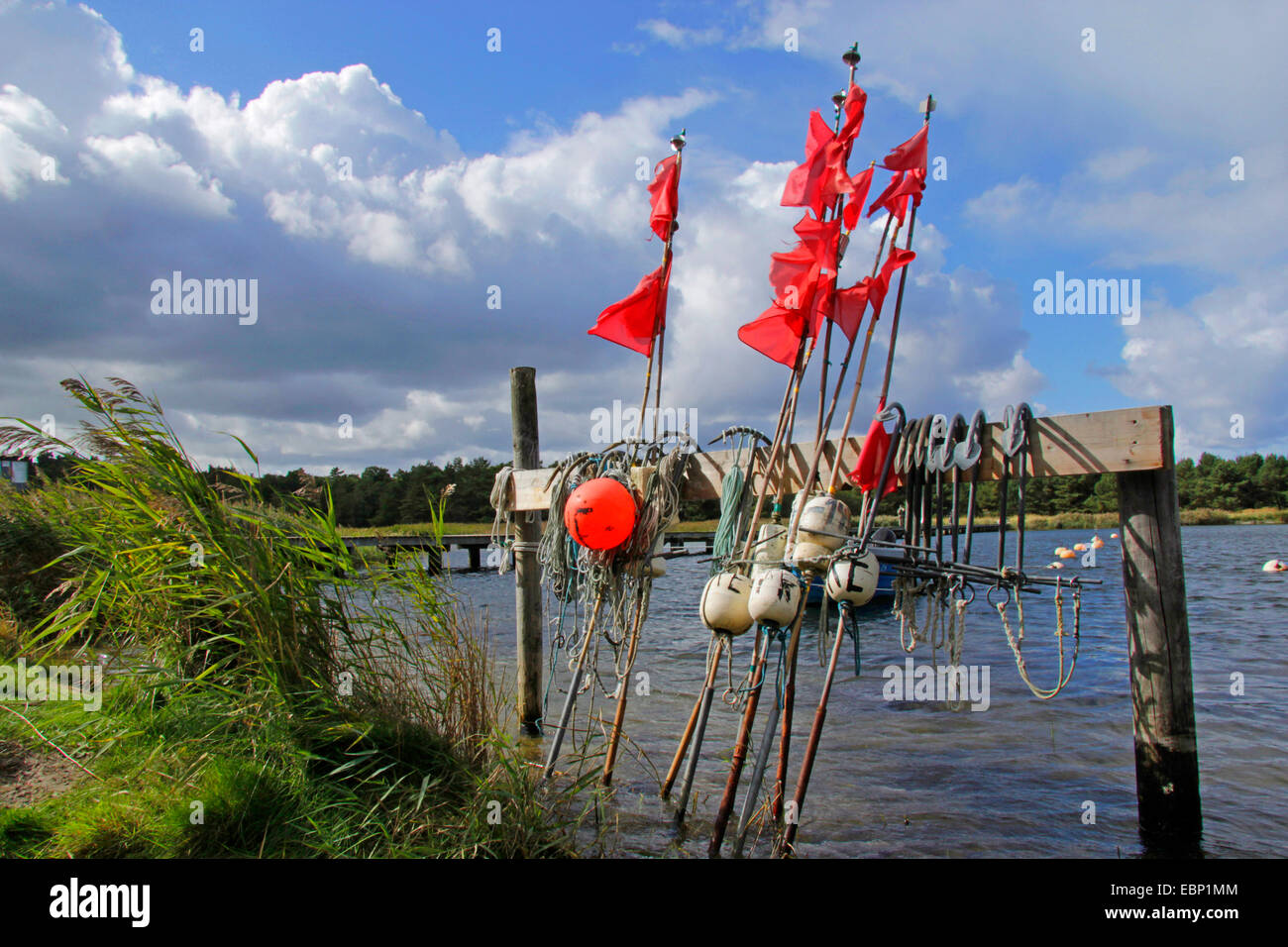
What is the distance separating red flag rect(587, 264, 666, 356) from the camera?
5.20m

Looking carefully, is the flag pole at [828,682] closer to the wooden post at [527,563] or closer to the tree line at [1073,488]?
the wooden post at [527,563]

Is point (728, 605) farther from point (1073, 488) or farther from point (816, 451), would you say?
point (1073, 488)

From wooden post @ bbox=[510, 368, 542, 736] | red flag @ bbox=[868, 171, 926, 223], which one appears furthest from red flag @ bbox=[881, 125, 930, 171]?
wooden post @ bbox=[510, 368, 542, 736]

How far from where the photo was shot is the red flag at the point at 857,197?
420cm

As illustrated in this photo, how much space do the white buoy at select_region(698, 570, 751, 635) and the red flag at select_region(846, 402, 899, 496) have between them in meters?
0.93

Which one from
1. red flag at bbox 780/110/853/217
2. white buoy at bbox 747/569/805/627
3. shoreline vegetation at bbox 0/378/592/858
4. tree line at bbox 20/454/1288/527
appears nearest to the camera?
shoreline vegetation at bbox 0/378/592/858

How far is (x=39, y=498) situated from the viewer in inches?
282

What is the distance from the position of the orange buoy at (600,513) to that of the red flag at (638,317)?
107cm

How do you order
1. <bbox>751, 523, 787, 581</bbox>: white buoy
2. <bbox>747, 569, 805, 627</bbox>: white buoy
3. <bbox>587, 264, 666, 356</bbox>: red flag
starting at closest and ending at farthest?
1. <bbox>747, 569, 805, 627</bbox>: white buoy
2. <bbox>751, 523, 787, 581</bbox>: white buoy
3. <bbox>587, 264, 666, 356</bbox>: red flag

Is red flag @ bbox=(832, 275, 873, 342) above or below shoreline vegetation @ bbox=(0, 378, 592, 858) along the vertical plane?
above

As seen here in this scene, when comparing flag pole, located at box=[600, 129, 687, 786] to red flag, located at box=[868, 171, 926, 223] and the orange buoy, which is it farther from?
red flag, located at box=[868, 171, 926, 223]

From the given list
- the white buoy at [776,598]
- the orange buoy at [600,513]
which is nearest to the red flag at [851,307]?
the white buoy at [776,598]
